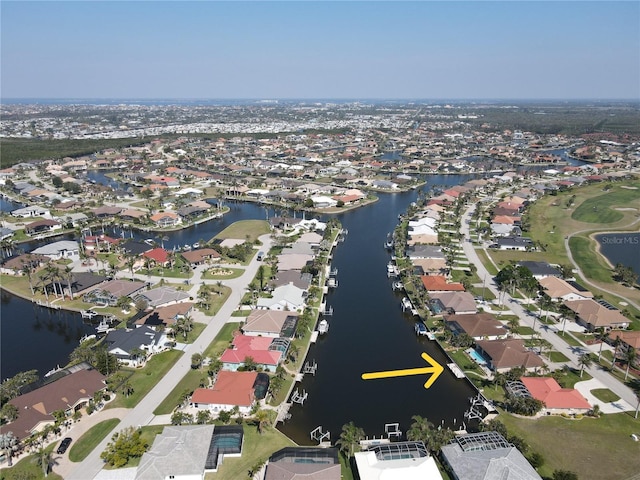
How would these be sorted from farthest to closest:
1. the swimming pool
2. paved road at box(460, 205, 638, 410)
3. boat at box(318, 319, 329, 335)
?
boat at box(318, 319, 329, 335) < the swimming pool < paved road at box(460, 205, 638, 410)

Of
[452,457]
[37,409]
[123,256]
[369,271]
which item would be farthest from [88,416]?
[369,271]

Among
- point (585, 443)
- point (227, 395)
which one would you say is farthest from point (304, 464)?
point (585, 443)

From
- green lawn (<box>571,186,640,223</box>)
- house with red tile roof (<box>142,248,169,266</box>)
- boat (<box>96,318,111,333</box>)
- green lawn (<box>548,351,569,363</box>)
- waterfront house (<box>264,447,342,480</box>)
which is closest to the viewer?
waterfront house (<box>264,447,342,480</box>)

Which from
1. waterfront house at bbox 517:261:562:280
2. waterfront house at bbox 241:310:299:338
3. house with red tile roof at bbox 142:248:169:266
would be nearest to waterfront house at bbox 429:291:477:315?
waterfront house at bbox 517:261:562:280

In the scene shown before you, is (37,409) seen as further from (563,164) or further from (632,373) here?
(563,164)

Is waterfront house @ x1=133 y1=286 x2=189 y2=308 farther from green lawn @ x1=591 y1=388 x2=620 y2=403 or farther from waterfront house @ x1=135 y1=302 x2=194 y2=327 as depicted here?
green lawn @ x1=591 y1=388 x2=620 y2=403
